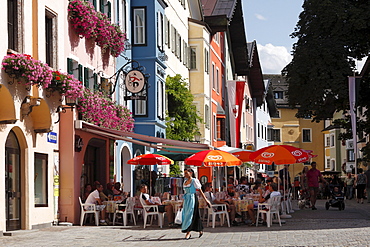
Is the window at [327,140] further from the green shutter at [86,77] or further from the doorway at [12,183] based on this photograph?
the doorway at [12,183]

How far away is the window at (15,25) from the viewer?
19.6 meters

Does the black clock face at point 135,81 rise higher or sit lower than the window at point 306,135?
lower

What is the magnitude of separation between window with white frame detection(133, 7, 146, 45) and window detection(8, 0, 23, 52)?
13.0 m

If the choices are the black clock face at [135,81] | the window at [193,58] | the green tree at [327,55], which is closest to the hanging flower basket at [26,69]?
the black clock face at [135,81]

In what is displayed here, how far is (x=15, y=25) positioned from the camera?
778 inches

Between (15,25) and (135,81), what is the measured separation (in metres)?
7.91

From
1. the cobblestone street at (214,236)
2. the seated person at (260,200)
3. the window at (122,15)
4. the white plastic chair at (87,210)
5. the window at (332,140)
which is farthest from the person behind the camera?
the window at (332,140)

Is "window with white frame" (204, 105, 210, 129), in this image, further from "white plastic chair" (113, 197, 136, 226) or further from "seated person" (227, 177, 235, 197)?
"white plastic chair" (113, 197, 136, 226)

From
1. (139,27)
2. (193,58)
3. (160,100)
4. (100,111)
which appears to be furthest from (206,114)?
(100,111)

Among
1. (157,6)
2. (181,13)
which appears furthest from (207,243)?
(181,13)

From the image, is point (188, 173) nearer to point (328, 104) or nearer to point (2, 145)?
point (2, 145)

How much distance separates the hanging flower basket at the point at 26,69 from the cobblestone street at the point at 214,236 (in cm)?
364

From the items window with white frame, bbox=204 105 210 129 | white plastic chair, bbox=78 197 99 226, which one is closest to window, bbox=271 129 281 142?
window with white frame, bbox=204 105 210 129

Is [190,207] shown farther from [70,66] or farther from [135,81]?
[135,81]
